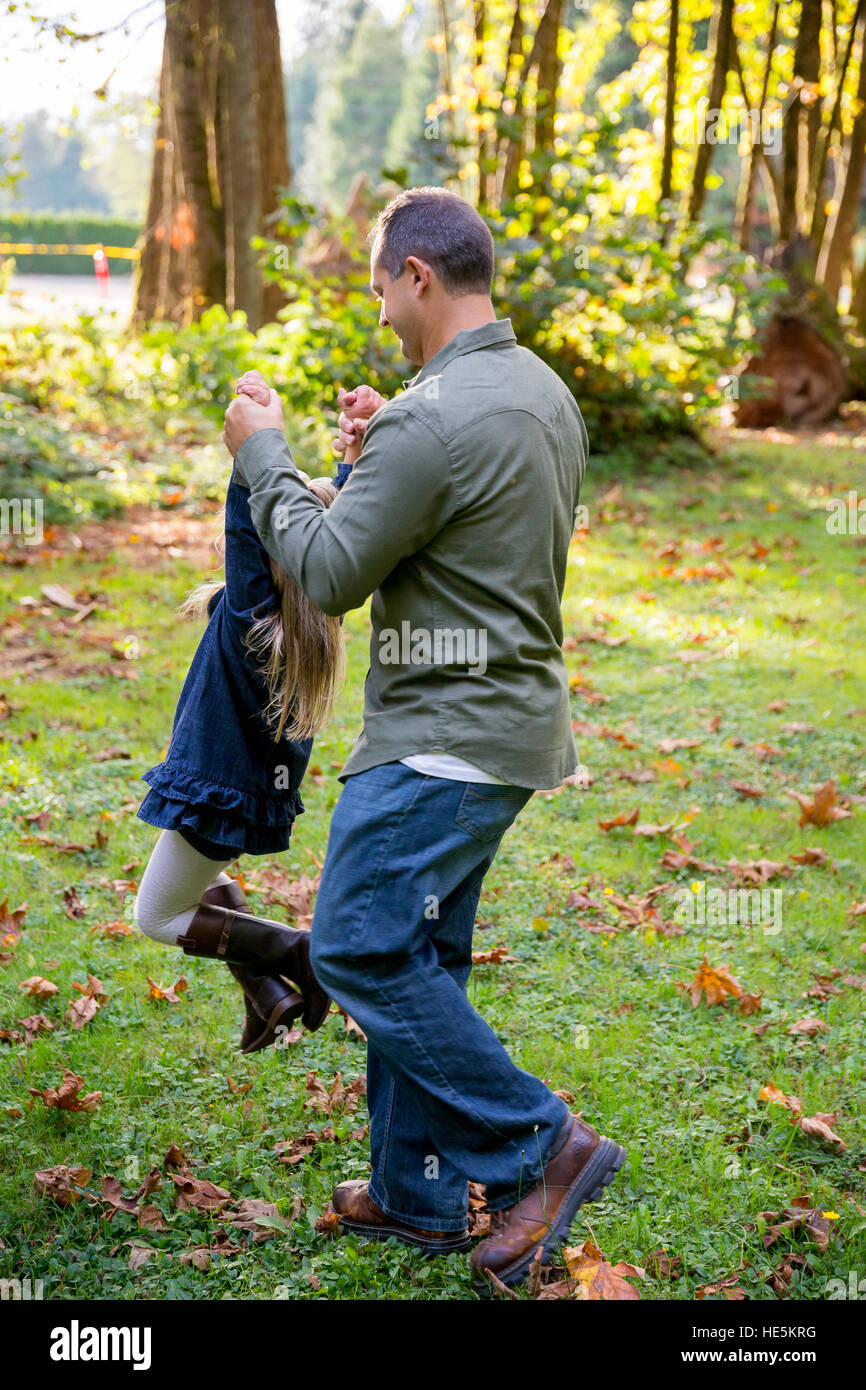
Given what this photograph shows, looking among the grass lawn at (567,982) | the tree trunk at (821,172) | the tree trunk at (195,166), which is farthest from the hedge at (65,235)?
the grass lawn at (567,982)

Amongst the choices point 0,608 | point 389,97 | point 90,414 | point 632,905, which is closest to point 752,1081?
point 632,905

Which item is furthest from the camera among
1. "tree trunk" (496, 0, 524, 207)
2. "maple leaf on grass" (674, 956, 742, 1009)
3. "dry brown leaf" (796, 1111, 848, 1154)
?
"tree trunk" (496, 0, 524, 207)

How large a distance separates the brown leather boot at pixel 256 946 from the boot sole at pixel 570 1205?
79cm

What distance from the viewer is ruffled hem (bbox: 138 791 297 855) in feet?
9.30

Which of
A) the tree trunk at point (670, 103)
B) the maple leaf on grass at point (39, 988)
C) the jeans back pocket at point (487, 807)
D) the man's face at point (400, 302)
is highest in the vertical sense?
the tree trunk at point (670, 103)

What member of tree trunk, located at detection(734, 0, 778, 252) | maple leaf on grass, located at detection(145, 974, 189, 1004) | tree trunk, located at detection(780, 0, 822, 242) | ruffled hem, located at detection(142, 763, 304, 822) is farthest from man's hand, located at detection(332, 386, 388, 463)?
tree trunk, located at detection(734, 0, 778, 252)

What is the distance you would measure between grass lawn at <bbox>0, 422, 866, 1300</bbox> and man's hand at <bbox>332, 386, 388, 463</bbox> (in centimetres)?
196

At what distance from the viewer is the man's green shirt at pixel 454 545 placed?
7.72ft

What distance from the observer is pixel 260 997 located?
325 centimetres

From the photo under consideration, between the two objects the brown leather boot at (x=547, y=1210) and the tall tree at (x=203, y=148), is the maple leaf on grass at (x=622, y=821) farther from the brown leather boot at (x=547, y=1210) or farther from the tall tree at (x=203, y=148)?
the tall tree at (x=203, y=148)

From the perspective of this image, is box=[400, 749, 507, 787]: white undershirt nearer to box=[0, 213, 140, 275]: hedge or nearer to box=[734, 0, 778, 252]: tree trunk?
box=[734, 0, 778, 252]: tree trunk

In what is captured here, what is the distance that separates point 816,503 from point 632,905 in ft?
26.7

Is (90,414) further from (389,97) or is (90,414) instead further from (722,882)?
(389,97)

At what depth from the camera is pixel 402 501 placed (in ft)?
7.66
